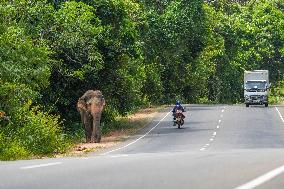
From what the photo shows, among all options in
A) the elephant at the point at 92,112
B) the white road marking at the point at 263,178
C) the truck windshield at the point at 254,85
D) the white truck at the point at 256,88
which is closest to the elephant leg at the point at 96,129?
the elephant at the point at 92,112

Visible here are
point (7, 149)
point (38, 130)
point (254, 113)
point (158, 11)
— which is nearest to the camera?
point (7, 149)

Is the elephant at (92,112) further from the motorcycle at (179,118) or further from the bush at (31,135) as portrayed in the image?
the motorcycle at (179,118)

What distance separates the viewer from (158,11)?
7212 cm

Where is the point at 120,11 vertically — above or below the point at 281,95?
above

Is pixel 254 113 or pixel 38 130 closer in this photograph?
pixel 38 130

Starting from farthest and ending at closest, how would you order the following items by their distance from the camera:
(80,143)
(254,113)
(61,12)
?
(254,113) < (61,12) < (80,143)

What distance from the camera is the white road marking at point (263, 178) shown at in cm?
956

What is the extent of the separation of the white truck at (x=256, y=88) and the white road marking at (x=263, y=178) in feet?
177

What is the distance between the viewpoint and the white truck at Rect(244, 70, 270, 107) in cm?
6569

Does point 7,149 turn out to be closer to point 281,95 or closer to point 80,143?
point 80,143

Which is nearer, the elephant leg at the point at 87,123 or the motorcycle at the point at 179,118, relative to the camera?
the elephant leg at the point at 87,123

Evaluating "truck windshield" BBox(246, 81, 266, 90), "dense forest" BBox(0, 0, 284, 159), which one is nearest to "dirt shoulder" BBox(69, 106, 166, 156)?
"dense forest" BBox(0, 0, 284, 159)

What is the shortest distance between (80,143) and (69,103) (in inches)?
233

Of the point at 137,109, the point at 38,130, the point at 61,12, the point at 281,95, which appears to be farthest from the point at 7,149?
the point at 281,95
